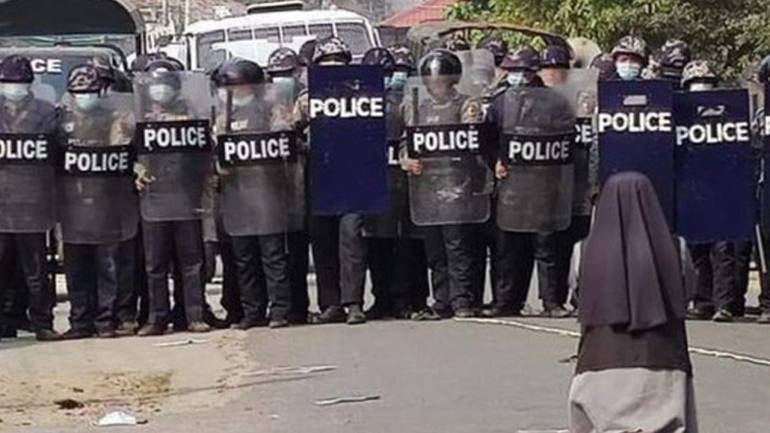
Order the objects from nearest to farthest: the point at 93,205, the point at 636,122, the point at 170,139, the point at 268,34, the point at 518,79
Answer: the point at 636,122
the point at 170,139
the point at 93,205
the point at 518,79
the point at 268,34

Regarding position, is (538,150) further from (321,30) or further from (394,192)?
(321,30)

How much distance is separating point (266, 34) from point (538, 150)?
1232 cm

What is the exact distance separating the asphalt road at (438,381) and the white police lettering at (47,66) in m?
7.54

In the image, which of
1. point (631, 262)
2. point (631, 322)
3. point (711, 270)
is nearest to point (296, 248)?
point (711, 270)

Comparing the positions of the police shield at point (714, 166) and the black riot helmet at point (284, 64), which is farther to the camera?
the black riot helmet at point (284, 64)

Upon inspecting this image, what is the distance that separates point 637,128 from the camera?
14836 millimetres

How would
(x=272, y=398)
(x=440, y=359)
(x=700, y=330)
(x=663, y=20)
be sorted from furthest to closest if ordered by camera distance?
(x=663, y=20), (x=700, y=330), (x=440, y=359), (x=272, y=398)

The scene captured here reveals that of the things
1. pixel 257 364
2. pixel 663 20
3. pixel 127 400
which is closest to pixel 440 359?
pixel 257 364

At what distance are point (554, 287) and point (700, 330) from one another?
1214mm

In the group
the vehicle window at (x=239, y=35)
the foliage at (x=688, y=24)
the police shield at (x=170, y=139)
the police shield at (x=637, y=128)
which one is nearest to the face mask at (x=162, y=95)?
the police shield at (x=170, y=139)

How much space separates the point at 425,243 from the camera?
1564cm

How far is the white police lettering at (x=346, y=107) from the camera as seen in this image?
50.0 ft

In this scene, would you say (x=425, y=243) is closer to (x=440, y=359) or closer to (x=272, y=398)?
(x=440, y=359)

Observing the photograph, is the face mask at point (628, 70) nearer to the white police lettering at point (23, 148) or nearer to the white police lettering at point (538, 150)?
the white police lettering at point (538, 150)
